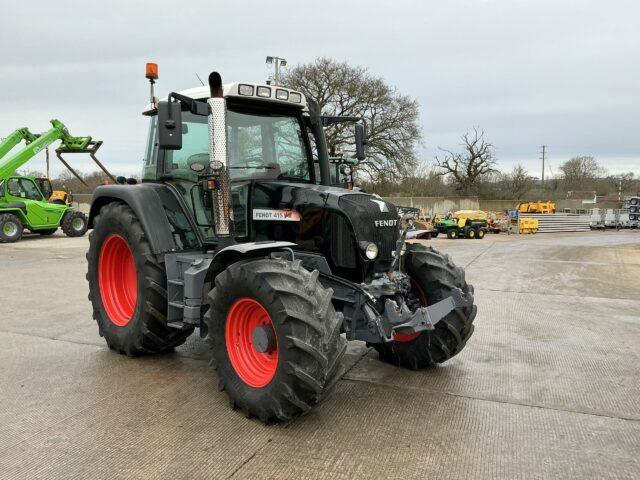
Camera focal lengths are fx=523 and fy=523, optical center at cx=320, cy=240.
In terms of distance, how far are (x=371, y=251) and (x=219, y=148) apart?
1.34 metres

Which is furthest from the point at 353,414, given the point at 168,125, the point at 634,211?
the point at 634,211

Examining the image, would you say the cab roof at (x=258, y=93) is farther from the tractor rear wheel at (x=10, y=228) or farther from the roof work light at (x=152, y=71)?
the tractor rear wheel at (x=10, y=228)

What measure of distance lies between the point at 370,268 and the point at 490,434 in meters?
1.38

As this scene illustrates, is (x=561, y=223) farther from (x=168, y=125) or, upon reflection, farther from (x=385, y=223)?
(x=168, y=125)

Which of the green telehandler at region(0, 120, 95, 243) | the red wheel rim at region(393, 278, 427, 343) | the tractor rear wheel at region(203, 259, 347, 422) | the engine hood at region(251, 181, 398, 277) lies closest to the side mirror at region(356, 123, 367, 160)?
the engine hood at region(251, 181, 398, 277)

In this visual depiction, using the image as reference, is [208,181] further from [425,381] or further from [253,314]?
[425,381]

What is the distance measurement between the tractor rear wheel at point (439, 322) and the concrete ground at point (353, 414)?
171 mm

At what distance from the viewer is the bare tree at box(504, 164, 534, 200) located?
4869cm

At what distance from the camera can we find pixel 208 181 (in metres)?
3.90

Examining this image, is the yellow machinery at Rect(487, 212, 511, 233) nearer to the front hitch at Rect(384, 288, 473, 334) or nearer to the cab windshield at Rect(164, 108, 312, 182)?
the cab windshield at Rect(164, 108, 312, 182)

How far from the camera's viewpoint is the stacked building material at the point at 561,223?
3072 cm

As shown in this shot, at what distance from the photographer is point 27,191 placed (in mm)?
17719

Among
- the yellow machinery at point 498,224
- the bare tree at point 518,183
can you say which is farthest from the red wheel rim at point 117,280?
the bare tree at point 518,183

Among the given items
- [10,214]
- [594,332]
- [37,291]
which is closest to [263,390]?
[594,332]
